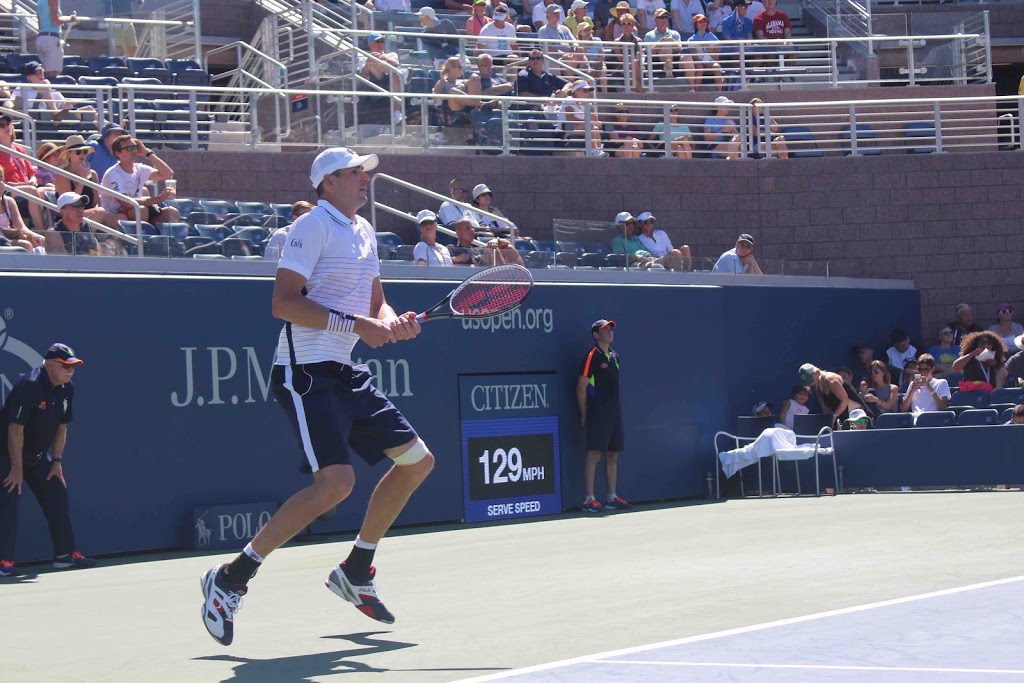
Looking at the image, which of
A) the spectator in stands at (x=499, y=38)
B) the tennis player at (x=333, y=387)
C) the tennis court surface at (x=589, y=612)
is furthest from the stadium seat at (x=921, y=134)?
the tennis player at (x=333, y=387)

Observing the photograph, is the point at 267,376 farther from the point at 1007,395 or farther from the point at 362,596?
the point at 1007,395

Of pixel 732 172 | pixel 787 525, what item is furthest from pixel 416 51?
pixel 787 525

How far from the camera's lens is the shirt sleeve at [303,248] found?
607 centimetres

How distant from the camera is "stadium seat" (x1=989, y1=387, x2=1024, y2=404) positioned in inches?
619

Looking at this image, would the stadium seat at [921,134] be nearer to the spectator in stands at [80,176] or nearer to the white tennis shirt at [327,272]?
the spectator in stands at [80,176]

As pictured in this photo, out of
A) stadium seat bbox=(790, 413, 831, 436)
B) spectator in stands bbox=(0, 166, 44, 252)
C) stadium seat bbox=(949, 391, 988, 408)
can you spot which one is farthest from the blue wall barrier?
stadium seat bbox=(949, 391, 988, 408)

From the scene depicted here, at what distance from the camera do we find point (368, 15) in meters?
21.0

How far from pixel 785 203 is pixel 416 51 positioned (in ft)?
17.5

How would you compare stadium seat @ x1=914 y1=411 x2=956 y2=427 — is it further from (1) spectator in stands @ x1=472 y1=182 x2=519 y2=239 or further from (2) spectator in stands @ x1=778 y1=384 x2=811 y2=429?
(1) spectator in stands @ x1=472 y1=182 x2=519 y2=239

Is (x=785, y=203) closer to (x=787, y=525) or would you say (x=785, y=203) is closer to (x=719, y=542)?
(x=787, y=525)

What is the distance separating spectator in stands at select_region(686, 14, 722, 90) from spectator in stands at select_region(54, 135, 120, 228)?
11.2 m

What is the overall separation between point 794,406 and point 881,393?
5.06 ft

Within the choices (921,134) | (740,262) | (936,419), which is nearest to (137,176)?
(740,262)

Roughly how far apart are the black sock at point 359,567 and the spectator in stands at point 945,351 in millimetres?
13360
